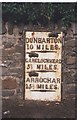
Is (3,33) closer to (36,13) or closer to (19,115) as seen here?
(36,13)

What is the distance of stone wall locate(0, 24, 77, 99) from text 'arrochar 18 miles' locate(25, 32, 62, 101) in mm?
73

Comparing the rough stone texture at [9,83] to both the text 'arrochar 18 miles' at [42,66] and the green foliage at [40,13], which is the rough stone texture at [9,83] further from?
the green foliage at [40,13]

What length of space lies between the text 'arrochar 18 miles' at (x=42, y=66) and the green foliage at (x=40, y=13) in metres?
0.20

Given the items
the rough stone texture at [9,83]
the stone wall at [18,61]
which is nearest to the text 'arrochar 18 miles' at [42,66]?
the stone wall at [18,61]

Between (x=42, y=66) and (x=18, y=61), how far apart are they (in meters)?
0.35

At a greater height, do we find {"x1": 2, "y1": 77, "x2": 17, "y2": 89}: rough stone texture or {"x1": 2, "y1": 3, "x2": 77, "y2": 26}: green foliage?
{"x1": 2, "y1": 3, "x2": 77, "y2": 26}: green foliage

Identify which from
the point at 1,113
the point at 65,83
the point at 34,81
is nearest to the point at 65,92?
the point at 65,83

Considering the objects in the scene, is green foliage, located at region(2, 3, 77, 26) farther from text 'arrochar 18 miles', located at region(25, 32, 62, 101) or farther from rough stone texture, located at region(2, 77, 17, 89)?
rough stone texture, located at region(2, 77, 17, 89)

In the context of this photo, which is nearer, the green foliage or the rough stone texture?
the green foliage

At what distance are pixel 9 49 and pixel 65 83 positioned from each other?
950 mm

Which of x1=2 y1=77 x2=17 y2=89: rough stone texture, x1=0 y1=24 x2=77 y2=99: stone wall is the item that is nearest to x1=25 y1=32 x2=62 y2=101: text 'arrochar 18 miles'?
x1=0 y1=24 x2=77 y2=99: stone wall

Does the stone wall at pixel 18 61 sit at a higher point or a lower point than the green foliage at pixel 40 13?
lower

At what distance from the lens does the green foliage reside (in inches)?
199

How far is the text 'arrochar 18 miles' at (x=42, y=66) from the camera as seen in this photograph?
16.9 feet
